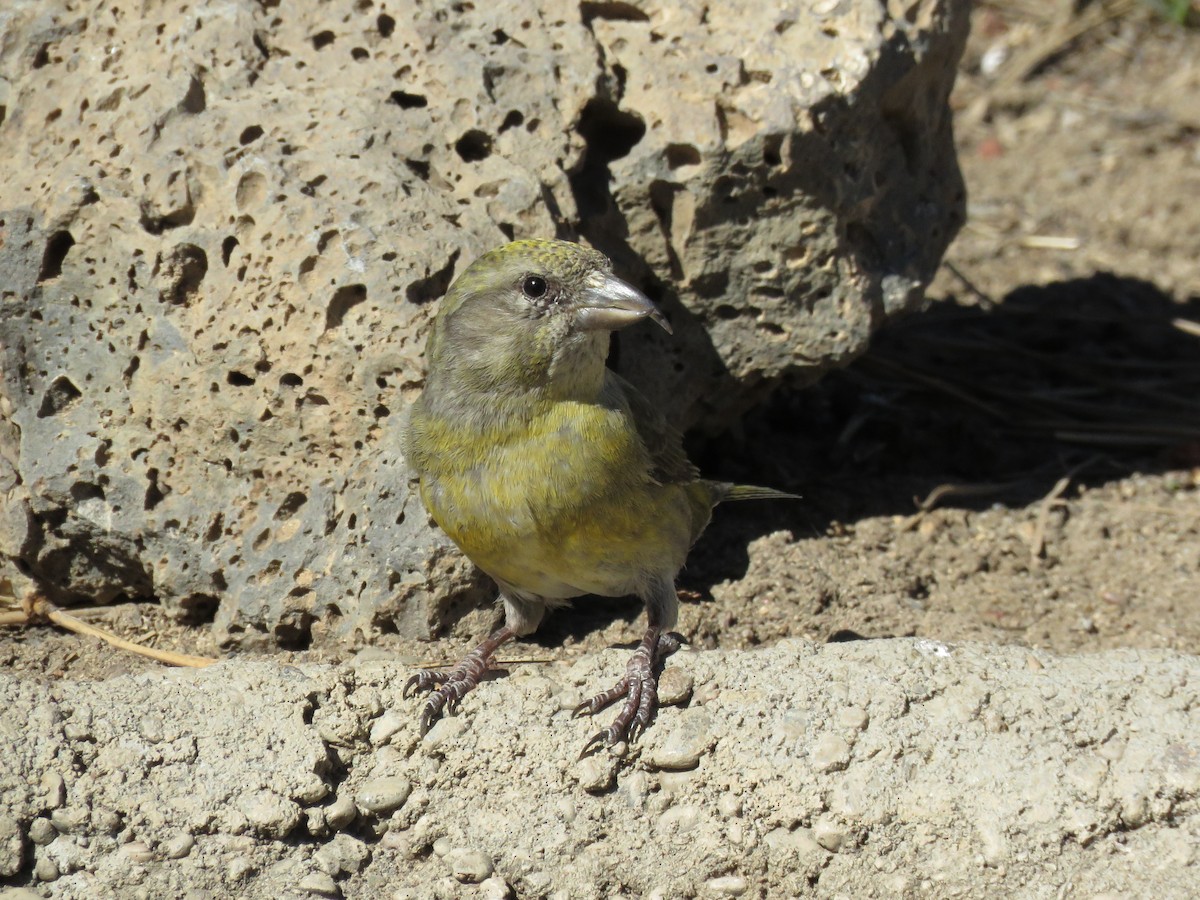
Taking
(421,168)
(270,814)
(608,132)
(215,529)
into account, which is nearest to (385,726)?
(270,814)

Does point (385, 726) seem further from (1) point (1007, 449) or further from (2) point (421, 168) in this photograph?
(1) point (1007, 449)

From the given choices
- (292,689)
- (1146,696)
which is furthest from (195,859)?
(1146,696)

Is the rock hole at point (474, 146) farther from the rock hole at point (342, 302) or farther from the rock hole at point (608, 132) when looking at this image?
the rock hole at point (342, 302)

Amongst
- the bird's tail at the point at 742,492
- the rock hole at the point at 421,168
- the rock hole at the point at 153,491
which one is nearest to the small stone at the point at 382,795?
the rock hole at the point at 153,491

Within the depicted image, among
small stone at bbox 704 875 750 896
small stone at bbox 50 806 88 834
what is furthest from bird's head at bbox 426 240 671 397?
small stone at bbox 50 806 88 834

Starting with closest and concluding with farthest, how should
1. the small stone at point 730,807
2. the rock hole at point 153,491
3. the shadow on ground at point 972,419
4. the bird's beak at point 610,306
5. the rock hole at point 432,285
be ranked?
the small stone at point 730,807
the bird's beak at point 610,306
the rock hole at point 432,285
the rock hole at point 153,491
the shadow on ground at point 972,419

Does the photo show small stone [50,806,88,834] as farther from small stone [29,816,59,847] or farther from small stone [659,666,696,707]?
small stone [659,666,696,707]
